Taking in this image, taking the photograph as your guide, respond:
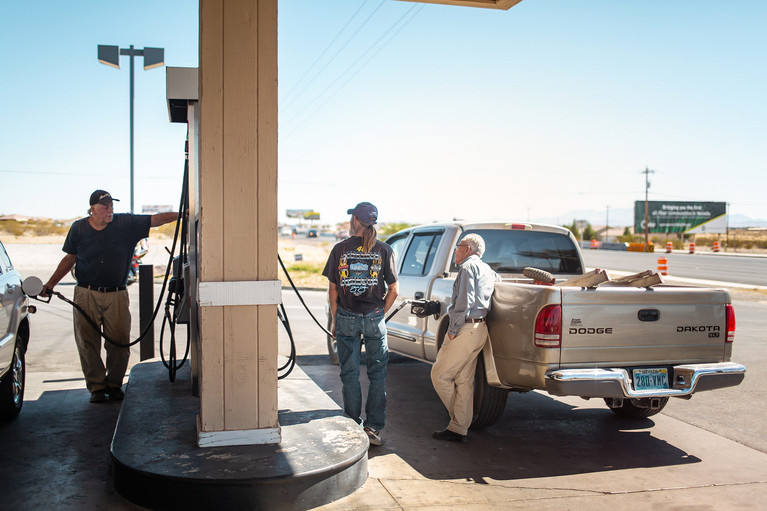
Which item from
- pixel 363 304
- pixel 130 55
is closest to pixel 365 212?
pixel 363 304

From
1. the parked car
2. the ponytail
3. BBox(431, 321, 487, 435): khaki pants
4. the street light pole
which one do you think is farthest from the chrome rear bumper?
the street light pole

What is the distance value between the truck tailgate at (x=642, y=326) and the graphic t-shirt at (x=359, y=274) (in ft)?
4.92

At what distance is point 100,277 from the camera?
6.90m

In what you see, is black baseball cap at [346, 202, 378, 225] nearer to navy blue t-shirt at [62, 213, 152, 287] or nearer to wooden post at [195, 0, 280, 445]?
wooden post at [195, 0, 280, 445]

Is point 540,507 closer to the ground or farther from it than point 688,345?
closer to the ground

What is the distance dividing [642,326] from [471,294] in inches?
56.0

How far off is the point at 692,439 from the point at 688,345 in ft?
3.39

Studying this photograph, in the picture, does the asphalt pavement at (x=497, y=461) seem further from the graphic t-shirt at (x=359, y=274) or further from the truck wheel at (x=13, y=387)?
the graphic t-shirt at (x=359, y=274)

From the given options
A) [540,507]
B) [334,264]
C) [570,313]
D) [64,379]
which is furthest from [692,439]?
[64,379]

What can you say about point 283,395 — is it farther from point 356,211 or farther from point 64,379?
point 64,379

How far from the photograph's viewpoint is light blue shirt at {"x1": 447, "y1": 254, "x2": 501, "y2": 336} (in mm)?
5898

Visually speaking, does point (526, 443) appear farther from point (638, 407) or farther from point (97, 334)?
point (97, 334)

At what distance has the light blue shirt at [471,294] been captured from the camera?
5.90 m

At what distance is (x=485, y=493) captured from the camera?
4.83 m
